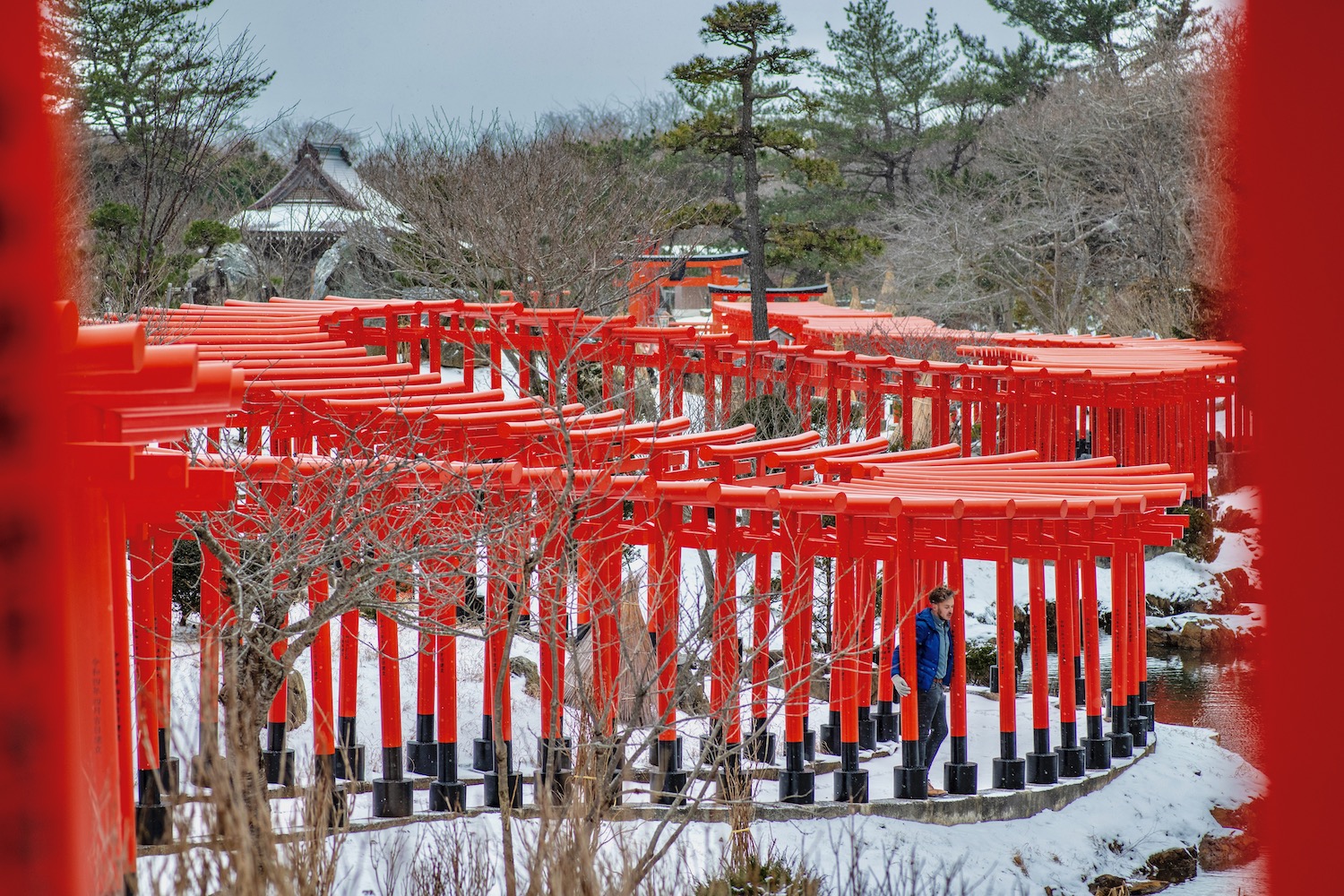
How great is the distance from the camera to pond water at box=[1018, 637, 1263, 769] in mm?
12742

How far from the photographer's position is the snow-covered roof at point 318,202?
2477 cm

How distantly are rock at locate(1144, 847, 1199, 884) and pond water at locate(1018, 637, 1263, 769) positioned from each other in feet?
8.58

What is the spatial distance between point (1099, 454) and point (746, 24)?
8743 mm

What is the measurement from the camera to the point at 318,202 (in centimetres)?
2870

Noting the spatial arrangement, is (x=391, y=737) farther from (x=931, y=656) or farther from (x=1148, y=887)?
(x=1148, y=887)

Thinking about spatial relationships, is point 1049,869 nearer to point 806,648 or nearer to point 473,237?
point 806,648

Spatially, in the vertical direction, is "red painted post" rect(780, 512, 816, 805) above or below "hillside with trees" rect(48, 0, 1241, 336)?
below

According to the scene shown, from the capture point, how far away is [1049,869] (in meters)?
7.76

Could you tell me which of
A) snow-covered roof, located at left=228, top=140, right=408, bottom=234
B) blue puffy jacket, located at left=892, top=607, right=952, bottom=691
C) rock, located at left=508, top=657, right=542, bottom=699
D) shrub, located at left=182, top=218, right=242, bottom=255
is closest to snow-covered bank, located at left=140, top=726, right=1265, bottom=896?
blue puffy jacket, located at left=892, top=607, right=952, bottom=691

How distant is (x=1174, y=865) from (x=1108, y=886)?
0.80 metres

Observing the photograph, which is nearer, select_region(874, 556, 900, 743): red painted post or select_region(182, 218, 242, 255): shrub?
select_region(874, 556, 900, 743): red painted post

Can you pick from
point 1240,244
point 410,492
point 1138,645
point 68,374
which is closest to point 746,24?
point 1138,645

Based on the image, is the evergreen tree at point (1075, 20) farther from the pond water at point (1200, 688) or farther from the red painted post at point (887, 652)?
the red painted post at point (887, 652)

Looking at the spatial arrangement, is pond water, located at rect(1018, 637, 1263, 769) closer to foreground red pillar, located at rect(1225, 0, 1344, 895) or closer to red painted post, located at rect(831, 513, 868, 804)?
red painted post, located at rect(831, 513, 868, 804)
